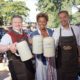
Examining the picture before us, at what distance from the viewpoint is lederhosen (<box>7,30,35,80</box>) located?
3393mm

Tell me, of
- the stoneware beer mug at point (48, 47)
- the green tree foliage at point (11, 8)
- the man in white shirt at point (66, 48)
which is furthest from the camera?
the green tree foliage at point (11, 8)

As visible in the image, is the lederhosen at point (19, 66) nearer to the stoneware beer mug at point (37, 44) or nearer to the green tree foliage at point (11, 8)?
the stoneware beer mug at point (37, 44)

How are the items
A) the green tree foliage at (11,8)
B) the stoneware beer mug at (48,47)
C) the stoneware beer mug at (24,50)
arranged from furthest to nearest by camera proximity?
the green tree foliage at (11,8) → the stoneware beer mug at (48,47) → the stoneware beer mug at (24,50)

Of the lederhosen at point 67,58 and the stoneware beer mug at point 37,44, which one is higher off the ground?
the stoneware beer mug at point 37,44

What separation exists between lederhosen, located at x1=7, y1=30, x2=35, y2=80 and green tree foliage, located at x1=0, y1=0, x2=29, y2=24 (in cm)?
3274

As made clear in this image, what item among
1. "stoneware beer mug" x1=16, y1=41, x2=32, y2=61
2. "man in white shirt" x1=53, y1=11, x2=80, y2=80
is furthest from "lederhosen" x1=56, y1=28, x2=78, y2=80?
"stoneware beer mug" x1=16, y1=41, x2=32, y2=61

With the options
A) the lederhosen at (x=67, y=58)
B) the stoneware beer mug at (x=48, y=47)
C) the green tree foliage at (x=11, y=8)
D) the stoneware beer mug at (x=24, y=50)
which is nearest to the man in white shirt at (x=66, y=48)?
the lederhosen at (x=67, y=58)

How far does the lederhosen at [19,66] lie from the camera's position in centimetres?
339

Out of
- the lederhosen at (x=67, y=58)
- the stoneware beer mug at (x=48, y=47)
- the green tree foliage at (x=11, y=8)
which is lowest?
the green tree foliage at (x=11, y=8)

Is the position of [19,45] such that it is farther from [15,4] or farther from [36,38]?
[15,4]

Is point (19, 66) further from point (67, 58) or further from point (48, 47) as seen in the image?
point (67, 58)

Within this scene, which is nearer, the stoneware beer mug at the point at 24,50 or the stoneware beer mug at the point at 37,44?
the stoneware beer mug at the point at 24,50

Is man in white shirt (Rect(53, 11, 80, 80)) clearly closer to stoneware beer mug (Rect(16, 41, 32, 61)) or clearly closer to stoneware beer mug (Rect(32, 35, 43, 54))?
stoneware beer mug (Rect(32, 35, 43, 54))

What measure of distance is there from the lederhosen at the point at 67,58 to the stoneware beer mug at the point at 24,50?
2.12ft
